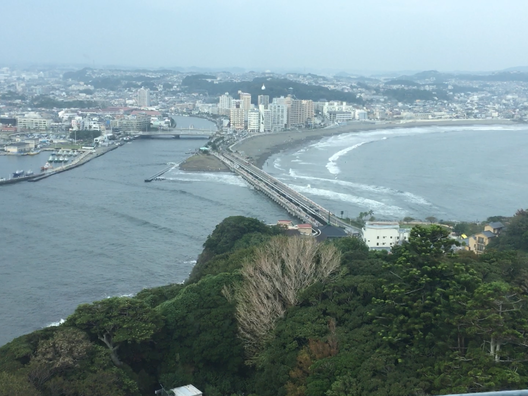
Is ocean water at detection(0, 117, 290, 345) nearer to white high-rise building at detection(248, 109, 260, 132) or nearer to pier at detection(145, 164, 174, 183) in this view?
pier at detection(145, 164, 174, 183)

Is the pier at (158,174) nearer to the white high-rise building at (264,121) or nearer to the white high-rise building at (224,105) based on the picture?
the white high-rise building at (264,121)

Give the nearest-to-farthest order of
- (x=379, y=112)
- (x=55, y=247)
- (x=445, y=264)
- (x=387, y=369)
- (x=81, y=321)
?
1. (x=387, y=369)
2. (x=445, y=264)
3. (x=81, y=321)
4. (x=55, y=247)
5. (x=379, y=112)

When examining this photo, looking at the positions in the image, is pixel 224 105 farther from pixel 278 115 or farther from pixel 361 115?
pixel 278 115

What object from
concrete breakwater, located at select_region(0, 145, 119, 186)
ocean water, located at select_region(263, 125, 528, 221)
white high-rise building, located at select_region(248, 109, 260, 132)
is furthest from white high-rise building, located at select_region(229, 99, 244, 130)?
concrete breakwater, located at select_region(0, 145, 119, 186)

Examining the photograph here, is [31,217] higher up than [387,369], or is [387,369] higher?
[387,369]

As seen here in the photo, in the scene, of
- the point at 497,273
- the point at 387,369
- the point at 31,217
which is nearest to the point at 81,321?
the point at 387,369

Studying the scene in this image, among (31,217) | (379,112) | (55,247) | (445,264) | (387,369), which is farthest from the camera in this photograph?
(379,112)

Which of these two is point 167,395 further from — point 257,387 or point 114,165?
point 114,165
